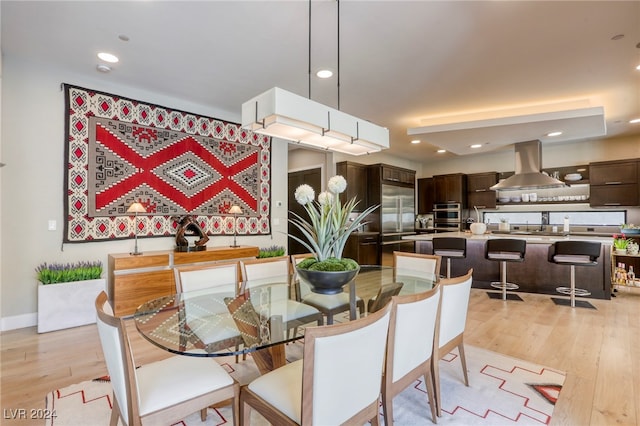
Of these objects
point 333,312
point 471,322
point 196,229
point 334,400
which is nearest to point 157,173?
point 196,229

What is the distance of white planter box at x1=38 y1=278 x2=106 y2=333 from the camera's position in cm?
320

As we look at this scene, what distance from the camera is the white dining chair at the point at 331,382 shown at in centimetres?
111

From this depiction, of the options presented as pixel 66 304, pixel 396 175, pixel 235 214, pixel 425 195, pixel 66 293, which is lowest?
pixel 66 304

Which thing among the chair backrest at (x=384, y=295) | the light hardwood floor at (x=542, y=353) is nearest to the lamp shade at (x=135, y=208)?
the light hardwood floor at (x=542, y=353)

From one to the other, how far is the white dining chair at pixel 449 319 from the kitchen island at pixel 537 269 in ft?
10.3

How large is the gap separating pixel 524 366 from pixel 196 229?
3919mm

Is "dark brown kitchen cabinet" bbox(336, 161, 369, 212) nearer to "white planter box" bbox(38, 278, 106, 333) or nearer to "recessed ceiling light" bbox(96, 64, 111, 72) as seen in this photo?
"recessed ceiling light" bbox(96, 64, 111, 72)

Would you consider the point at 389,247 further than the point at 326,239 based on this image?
Yes

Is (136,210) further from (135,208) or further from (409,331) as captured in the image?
(409,331)

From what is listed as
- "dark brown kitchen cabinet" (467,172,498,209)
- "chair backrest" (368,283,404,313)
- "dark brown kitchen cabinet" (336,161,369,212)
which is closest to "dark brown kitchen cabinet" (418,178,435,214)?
"dark brown kitchen cabinet" (467,172,498,209)

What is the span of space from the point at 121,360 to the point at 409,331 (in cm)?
125

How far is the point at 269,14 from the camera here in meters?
2.52

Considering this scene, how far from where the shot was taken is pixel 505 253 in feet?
14.7

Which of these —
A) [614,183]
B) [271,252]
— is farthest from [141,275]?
[614,183]
